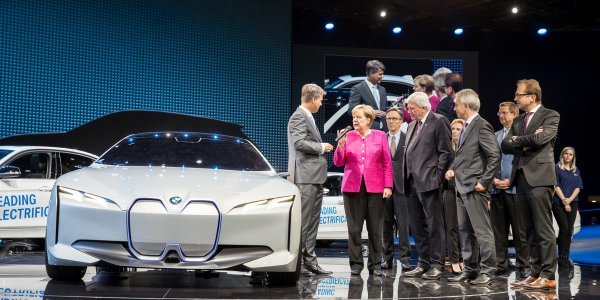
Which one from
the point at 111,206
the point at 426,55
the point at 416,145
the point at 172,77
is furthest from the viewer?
the point at 426,55

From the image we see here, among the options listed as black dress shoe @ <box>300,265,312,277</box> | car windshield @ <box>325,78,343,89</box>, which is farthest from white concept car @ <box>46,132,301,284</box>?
car windshield @ <box>325,78,343,89</box>

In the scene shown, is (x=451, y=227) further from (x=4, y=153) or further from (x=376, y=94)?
(x=4, y=153)

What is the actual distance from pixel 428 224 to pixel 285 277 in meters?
1.66

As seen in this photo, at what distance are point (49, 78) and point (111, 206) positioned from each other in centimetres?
753

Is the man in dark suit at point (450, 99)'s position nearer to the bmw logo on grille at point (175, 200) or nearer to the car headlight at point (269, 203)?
the car headlight at point (269, 203)

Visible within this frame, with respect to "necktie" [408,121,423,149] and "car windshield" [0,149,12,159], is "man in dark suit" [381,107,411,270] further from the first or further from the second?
"car windshield" [0,149,12,159]

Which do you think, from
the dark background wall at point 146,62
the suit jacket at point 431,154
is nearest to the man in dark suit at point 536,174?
the suit jacket at point 431,154

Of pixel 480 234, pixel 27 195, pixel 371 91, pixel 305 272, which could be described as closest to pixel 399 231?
pixel 305 272

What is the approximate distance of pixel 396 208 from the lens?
22.7 ft

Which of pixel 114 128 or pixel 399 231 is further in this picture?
pixel 114 128

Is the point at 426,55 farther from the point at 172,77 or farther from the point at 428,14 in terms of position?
the point at 172,77

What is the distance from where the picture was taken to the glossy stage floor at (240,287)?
431cm

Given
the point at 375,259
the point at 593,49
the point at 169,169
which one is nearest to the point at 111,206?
the point at 169,169

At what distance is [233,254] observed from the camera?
14.1 feet
